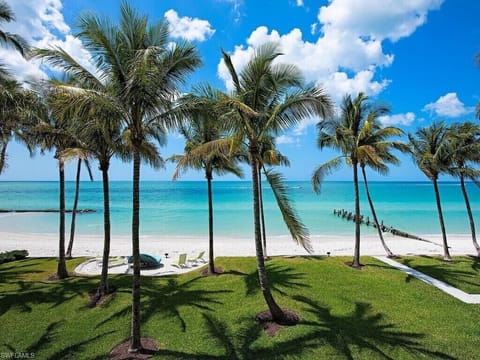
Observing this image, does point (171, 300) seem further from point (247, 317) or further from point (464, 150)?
point (464, 150)

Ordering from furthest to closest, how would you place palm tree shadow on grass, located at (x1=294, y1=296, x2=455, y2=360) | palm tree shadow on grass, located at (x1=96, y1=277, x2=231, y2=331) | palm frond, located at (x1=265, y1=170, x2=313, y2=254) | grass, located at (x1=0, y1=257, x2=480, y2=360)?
palm tree shadow on grass, located at (x1=96, y1=277, x2=231, y2=331), palm frond, located at (x1=265, y1=170, x2=313, y2=254), grass, located at (x1=0, y1=257, x2=480, y2=360), palm tree shadow on grass, located at (x1=294, y1=296, x2=455, y2=360)

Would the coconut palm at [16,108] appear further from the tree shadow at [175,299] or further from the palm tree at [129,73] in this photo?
the tree shadow at [175,299]

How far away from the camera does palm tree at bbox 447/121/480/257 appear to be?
12.7m

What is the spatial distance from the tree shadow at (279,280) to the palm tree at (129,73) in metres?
4.83

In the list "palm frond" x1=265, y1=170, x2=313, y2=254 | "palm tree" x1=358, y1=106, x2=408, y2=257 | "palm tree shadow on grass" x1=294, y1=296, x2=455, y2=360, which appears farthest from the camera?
"palm tree" x1=358, y1=106, x2=408, y2=257

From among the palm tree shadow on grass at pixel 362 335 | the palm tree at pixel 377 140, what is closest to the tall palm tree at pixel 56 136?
the palm tree shadow on grass at pixel 362 335

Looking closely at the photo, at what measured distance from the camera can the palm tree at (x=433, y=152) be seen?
43.9 feet

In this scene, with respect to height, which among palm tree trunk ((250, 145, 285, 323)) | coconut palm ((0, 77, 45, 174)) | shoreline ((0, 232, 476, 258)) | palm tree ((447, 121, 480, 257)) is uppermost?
coconut palm ((0, 77, 45, 174))

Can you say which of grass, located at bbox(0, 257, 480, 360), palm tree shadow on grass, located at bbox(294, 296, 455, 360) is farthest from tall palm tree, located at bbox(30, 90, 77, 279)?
palm tree shadow on grass, located at bbox(294, 296, 455, 360)

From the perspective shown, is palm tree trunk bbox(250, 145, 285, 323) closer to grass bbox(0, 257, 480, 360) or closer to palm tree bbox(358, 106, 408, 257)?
grass bbox(0, 257, 480, 360)

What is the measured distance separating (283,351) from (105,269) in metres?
6.99

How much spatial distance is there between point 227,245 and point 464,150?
53.2ft

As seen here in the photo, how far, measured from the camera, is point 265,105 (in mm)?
8023

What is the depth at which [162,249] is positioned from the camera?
68.1 feet
